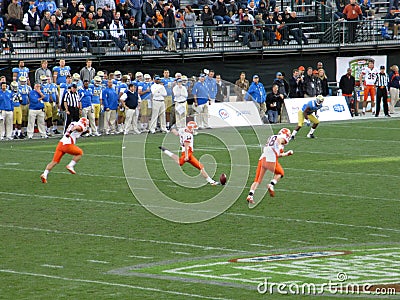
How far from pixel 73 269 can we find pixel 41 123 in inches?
579

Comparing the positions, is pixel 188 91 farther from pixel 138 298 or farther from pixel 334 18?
pixel 138 298

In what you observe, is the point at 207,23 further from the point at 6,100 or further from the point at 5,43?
the point at 6,100

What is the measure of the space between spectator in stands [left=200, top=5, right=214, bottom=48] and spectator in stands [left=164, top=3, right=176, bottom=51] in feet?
3.53

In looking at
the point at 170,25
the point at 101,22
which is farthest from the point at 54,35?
the point at 170,25

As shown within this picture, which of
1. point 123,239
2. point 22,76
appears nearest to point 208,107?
point 22,76

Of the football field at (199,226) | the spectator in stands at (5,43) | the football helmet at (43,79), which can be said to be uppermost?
the spectator in stands at (5,43)

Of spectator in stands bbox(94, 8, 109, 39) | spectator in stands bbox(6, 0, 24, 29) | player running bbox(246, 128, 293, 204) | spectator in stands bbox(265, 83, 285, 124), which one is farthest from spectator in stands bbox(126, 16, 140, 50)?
player running bbox(246, 128, 293, 204)

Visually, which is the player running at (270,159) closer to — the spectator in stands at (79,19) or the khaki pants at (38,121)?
the khaki pants at (38,121)

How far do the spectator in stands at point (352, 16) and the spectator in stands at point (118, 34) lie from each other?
322 inches

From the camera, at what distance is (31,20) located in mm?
29297

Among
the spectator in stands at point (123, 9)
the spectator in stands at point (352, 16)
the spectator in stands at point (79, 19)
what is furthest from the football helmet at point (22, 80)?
the spectator in stands at point (352, 16)

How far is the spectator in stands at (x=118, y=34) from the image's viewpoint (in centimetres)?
3006

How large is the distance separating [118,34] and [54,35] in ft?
7.10

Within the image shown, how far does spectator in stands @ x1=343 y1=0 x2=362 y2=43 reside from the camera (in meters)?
33.8
